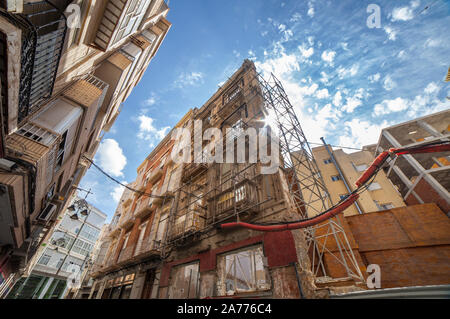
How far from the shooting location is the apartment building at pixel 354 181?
21788mm

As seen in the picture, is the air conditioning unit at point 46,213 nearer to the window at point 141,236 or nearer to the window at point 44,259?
the window at point 141,236

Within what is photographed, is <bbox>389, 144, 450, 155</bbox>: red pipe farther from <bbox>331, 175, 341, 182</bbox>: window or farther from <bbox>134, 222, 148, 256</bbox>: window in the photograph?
<bbox>331, 175, 341, 182</bbox>: window

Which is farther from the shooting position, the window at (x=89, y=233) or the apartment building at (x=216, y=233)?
the window at (x=89, y=233)

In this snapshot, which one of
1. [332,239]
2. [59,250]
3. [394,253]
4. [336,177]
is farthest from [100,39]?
[59,250]

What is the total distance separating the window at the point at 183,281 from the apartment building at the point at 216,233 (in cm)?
5

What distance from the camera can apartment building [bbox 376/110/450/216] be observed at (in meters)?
11.8

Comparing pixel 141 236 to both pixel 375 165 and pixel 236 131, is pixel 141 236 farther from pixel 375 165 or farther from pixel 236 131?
pixel 375 165

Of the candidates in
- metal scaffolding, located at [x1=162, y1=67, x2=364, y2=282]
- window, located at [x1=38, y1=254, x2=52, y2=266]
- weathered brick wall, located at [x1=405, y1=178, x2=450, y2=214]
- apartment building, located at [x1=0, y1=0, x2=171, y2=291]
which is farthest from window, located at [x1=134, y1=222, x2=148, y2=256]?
window, located at [x1=38, y1=254, x2=52, y2=266]

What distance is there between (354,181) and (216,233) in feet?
77.4

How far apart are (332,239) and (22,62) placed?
12519mm

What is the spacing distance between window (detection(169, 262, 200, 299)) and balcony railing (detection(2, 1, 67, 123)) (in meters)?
10.3

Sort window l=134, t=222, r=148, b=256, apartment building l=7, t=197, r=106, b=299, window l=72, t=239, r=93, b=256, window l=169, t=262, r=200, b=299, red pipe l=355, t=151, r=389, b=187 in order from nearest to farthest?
red pipe l=355, t=151, r=389, b=187 → window l=169, t=262, r=200, b=299 → window l=134, t=222, r=148, b=256 → apartment building l=7, t=197, r=106, b=299 → window l=72, t=239, r=93, b=256

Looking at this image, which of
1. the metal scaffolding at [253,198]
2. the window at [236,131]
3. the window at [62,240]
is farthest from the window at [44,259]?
the window at [236,131]

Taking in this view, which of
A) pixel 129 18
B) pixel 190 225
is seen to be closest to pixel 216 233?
pixel 190 225
